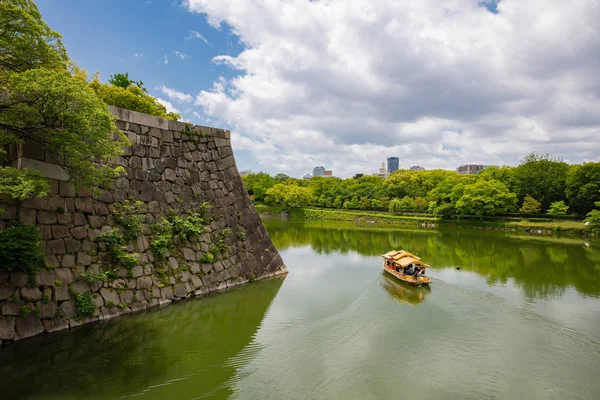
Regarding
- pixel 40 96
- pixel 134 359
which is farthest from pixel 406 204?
pixel 40 96

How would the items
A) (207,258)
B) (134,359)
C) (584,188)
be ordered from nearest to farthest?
(134,359) → (207,258) → (584,188)

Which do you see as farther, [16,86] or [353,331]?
[353,331]

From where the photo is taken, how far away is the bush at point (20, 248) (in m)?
6.49

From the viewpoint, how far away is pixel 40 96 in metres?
5.42

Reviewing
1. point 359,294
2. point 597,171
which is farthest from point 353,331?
point 597,171

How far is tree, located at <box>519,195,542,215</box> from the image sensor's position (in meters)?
38.2

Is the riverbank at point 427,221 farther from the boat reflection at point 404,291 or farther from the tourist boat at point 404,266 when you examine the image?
the boat reflection at point 404,291

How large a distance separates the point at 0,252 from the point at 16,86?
10.4ft

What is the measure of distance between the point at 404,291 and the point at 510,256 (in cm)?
1190

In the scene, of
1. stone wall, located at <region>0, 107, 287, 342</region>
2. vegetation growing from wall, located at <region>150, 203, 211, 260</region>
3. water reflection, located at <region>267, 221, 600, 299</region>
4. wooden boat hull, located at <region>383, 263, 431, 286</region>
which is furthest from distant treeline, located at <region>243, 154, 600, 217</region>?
vegetation growing from wall, located at <region>150, 203, 211, 260</region>

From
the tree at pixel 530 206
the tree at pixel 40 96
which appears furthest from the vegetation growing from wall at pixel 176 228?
the tree at pixel 530 206

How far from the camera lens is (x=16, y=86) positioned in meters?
5.15

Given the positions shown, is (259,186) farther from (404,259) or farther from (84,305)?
(84,305)

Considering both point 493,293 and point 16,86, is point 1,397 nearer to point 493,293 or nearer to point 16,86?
point 16,86
